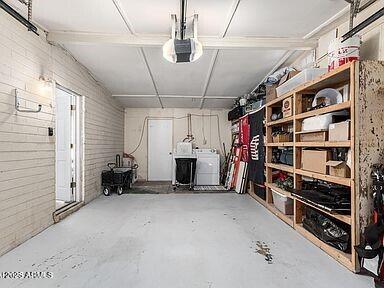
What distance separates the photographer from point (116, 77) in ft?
17.6

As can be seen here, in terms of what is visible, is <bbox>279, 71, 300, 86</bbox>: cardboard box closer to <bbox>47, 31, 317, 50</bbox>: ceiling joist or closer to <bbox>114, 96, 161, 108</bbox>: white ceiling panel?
<bbox>47, 31, 317, 50</bbox>: ceiling joist

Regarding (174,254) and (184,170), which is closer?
(174,254)

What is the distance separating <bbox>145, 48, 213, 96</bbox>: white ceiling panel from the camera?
14.2 feet

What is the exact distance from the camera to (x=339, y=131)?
248 cm

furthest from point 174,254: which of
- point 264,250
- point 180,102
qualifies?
point 180,102

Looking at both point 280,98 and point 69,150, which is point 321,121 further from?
point 69,150

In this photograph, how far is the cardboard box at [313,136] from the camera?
278 centimetres

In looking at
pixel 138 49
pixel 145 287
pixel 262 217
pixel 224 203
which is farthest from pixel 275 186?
pixel 138 49

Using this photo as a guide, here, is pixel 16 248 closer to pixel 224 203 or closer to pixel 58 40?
pixel 58 40

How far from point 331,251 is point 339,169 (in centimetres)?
84

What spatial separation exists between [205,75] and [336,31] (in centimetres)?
253

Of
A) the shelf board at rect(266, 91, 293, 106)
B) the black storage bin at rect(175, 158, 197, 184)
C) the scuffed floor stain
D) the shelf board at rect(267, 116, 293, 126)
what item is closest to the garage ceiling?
the shelf board at rect(266, 91, 293, 106)

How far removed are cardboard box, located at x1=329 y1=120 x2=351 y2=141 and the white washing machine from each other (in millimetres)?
4590

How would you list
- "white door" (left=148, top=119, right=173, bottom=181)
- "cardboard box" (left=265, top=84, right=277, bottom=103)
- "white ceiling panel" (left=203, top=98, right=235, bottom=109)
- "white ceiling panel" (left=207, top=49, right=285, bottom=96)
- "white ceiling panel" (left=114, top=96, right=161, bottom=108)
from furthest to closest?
"white door" (left=148, top=119, right=173, bottom=181) → "white ceiling panel" (left=203, top=98, right=235, bottom=109) → "white ceiling panel" (left=114, top=96, right=161, bottom=108) → "cardboard box" (left=265, top=84, right=277, bottom=103) → "white ceiling panel" (left=207, top=49, right=285, bottom=96)
